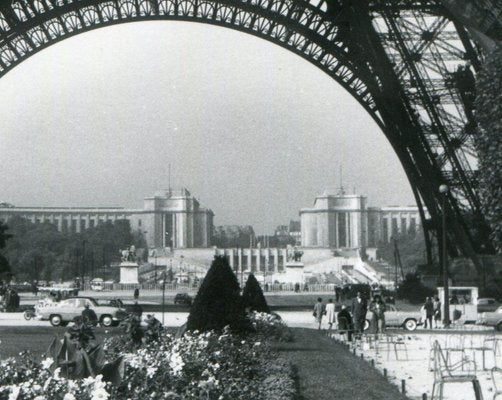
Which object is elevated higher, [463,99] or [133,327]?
[463,99]

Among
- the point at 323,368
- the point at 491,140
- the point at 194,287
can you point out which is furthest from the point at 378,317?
the point at 194,287

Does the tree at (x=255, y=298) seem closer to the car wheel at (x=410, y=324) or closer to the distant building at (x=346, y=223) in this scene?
the car wheel at (x=410, y=324)

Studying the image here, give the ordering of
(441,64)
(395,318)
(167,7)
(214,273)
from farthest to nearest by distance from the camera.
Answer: (167,7)
(441,64)
(395,318)
(214,273)

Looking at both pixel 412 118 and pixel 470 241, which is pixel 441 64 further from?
pixel 470 241

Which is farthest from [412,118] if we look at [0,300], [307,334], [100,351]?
[100,351]

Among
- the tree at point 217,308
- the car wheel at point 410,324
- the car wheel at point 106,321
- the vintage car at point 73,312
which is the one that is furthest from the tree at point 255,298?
the tree at point 217,308

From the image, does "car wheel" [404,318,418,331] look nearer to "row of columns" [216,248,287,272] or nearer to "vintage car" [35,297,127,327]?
"vintage car" [35,297,127,327]
